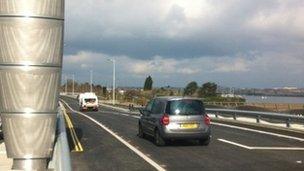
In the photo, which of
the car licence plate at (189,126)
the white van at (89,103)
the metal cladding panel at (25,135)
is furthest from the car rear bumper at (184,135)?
the white van at (89,103)

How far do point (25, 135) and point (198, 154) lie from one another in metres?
7.37

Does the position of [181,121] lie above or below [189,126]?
above

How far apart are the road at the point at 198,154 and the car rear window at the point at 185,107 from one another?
47.1 inches

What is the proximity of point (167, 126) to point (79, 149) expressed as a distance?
3223 millimetres

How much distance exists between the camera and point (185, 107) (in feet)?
70.5

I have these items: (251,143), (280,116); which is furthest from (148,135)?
(280,116)

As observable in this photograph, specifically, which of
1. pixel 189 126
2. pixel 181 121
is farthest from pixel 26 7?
pixel 189 126

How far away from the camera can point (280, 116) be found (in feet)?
93.5

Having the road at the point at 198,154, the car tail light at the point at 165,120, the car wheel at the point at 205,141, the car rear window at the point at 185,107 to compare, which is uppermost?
the car rear window at the point at 185,107

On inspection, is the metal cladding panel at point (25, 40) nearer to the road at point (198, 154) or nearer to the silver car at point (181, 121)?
the road at point (198, 154)

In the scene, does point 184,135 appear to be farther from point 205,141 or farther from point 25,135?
point 25,135

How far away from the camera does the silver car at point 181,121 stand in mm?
21109

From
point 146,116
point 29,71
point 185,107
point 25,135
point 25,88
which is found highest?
point 29,71

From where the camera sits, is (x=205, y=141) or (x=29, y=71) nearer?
(x=29, y=71)
